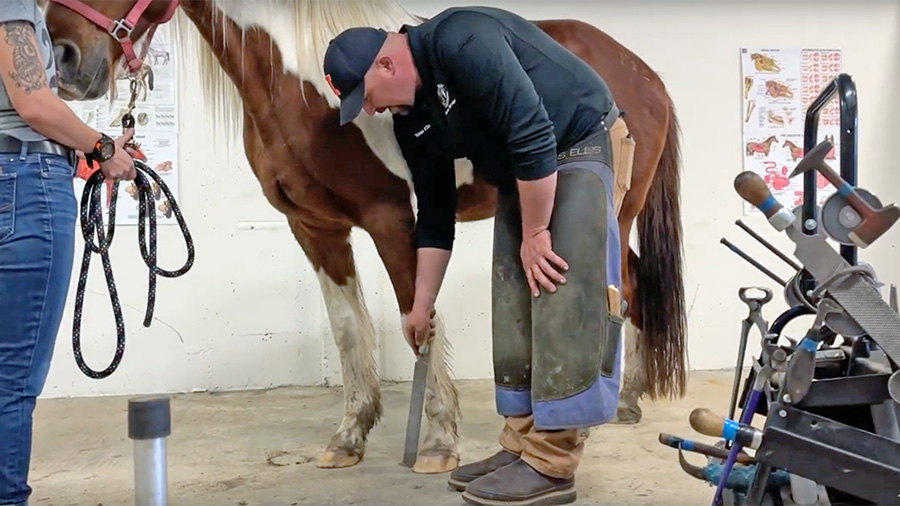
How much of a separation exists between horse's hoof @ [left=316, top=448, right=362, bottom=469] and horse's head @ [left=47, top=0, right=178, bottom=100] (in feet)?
3.36

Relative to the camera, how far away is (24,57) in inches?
42.6

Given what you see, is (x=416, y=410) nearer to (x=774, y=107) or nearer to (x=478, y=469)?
(x=478, y=469)

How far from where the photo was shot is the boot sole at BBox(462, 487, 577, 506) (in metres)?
1.34

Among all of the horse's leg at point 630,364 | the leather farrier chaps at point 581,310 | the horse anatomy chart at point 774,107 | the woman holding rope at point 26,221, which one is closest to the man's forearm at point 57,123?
the woman holding rope at point 26,221

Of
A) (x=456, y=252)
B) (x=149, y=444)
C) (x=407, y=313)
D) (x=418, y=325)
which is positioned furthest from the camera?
(x=456, y=252)

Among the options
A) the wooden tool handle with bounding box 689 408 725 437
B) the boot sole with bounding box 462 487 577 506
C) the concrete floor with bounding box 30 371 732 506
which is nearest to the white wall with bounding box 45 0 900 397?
the concrete floor with bounding box 30 371 732 506

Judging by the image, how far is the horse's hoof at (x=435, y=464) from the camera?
169 cm

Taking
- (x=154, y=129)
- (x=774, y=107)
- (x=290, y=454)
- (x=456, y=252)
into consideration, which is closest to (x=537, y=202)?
(x=290, y=454)

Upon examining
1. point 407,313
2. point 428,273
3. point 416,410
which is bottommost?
point 416,410

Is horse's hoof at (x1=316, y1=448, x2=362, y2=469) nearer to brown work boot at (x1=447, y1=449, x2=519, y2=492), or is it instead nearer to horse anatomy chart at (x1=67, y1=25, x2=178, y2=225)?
brown work boot at (x1=447, y1=449, x2=519, y2=492)

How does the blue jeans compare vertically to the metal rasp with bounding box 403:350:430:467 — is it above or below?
above

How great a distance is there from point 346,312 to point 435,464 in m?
0.52

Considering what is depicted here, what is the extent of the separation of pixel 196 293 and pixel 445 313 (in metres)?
1.03

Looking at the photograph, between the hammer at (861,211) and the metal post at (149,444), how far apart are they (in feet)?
3.06
